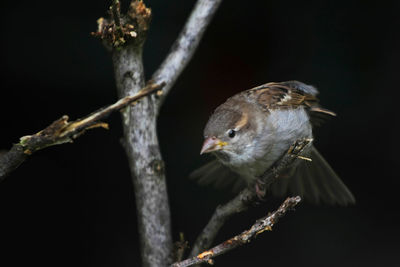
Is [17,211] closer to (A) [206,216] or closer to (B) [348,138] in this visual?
(A) [206,216]

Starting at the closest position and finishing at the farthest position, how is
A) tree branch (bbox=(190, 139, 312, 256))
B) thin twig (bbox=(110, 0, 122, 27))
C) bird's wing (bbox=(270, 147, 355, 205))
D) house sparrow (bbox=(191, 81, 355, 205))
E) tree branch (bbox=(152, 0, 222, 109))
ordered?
thin twig (bbox=(110, 0, 122, 27)) < tree branch (bbox=(190, 139, 312, 256)) < house sparrow (bbox=(191, 81, 355, 205)) < tree branch (bbox=(152, 0, 222, 109)) < bird's wing (bbox=(270, 147, 355, 205))

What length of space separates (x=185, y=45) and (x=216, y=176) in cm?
75

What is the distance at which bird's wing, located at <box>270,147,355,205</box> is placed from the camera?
2.74 m

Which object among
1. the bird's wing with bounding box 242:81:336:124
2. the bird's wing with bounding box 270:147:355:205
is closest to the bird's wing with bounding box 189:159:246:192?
the bird's wing with bounding box 270:147:355:205

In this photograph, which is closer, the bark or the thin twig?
the thin twig

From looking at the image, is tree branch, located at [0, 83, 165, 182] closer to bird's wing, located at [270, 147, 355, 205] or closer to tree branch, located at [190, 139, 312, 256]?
tree branch, located at [190, 139, 312, 256]

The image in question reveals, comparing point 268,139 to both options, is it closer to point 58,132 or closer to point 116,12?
point 116,12

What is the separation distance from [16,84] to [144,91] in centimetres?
143

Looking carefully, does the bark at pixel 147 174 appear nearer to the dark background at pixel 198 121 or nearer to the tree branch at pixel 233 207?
the tree branch at pixel 233 207

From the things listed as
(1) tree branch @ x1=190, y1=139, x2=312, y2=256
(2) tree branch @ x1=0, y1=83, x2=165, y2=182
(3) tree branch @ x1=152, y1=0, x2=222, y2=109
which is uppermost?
(3) tree branch @ x1=152, y1=0, x2=222, y2=109

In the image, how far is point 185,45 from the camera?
2475 mm

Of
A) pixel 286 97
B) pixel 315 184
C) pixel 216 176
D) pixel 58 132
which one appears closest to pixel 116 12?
pixel 58 132

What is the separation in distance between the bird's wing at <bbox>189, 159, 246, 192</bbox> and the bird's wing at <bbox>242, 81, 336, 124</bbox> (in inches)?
17.9

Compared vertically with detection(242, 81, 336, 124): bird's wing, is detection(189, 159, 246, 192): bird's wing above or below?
below
